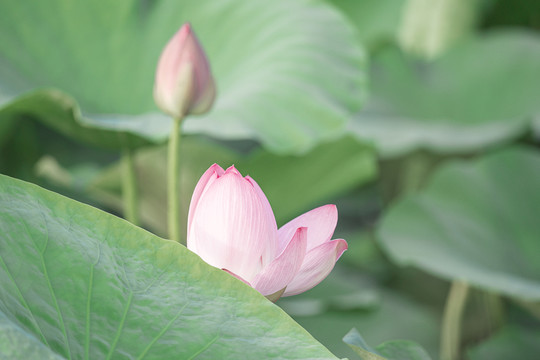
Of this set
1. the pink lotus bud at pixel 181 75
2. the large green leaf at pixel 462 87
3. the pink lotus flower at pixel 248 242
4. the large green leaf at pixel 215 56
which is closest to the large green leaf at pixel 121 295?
the pink lotus flower at pixel 248 242

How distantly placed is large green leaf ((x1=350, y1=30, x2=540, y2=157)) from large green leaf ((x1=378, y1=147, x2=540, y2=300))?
16cm

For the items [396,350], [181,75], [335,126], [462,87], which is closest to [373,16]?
[462,87]

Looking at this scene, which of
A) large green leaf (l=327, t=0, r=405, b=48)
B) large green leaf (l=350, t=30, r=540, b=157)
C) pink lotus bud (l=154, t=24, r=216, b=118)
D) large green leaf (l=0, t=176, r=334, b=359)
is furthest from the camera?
large green leaf (l=327, t=0, r=405, b=48)

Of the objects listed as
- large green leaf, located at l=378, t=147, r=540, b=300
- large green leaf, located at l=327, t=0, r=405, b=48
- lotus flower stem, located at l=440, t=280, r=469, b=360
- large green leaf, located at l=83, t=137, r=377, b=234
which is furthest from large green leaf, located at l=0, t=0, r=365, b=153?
large green leaf, located at l=327, t=0, r=405, b=48

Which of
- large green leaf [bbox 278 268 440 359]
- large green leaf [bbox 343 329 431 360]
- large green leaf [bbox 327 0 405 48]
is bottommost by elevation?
large green leaf [bbox 278 268 440 359]

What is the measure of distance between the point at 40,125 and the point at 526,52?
1152mm

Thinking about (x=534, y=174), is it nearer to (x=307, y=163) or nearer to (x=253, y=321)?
(x=307, y=163)

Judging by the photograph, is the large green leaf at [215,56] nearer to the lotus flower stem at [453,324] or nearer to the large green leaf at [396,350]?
the lotus flower stem at [453,324]

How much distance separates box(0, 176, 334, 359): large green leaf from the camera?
40cm

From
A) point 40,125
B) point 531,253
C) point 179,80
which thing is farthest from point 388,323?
point 40,125

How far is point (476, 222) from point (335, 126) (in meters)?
0.36

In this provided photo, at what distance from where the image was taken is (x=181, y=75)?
65 cm

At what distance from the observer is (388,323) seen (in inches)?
52.1

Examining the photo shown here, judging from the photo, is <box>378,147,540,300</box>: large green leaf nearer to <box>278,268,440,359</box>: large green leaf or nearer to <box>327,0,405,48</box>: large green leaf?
<box>278,268,440,359</box>: large green leaf
